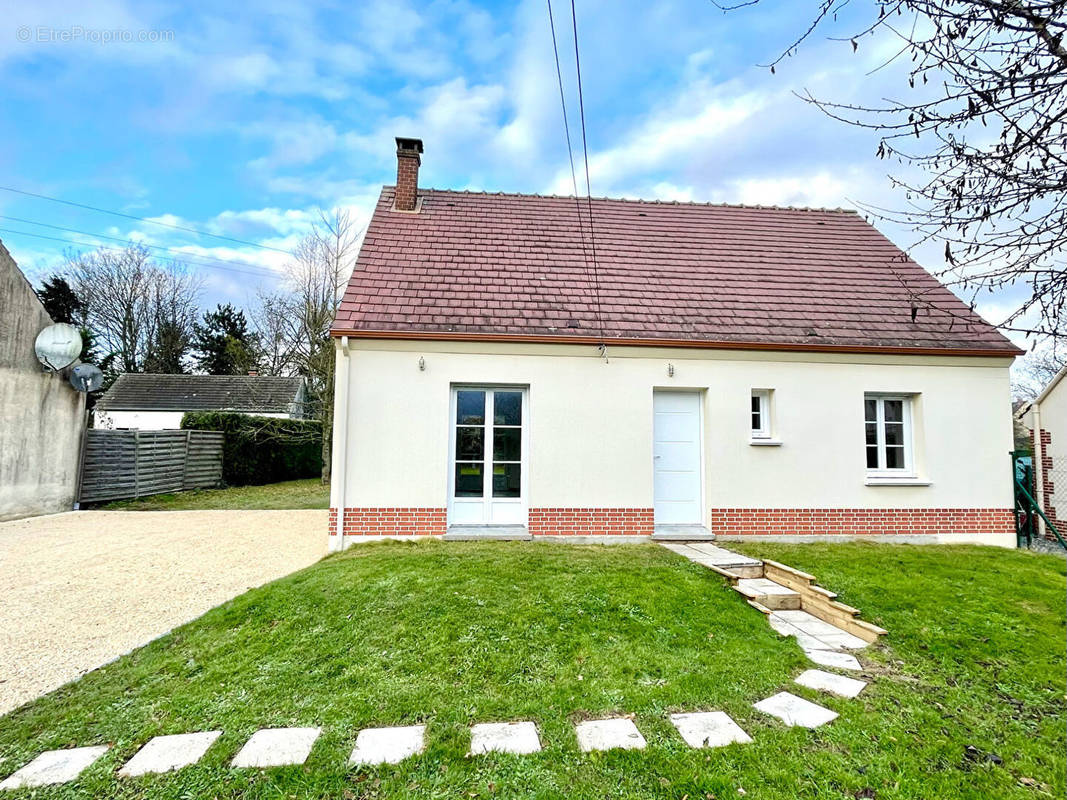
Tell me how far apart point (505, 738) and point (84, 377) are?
511 inches

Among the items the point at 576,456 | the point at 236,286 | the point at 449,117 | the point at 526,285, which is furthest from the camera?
the point at 236,286

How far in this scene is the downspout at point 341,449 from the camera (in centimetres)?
684

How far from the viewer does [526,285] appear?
8188 millimetres

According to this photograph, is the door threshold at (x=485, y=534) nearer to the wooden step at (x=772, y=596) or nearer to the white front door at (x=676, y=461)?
the white front door at (x=676, y=461)

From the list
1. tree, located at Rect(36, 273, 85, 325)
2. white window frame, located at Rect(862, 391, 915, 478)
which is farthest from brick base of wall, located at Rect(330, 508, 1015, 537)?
tree, located at Rect(36, 273, 85, 325)

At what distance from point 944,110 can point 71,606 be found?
893 centimetres

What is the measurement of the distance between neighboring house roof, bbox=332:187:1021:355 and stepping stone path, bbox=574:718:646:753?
5.28 m

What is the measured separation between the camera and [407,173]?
9758mm

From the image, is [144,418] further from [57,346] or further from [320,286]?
[57,346]

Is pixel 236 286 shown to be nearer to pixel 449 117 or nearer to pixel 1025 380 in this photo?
pixel 449 117

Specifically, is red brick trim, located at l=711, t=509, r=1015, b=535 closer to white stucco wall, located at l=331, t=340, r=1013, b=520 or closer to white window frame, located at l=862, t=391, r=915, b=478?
white stucco wall, located at l=331, t=340, r=1013, b=520

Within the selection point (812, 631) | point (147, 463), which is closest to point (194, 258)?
point (147, 463)

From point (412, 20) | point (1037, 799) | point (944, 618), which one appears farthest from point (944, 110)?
point (412, 20)

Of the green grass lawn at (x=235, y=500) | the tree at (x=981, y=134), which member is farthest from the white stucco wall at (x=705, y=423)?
the green grass lawn at (x=235, y=500)
